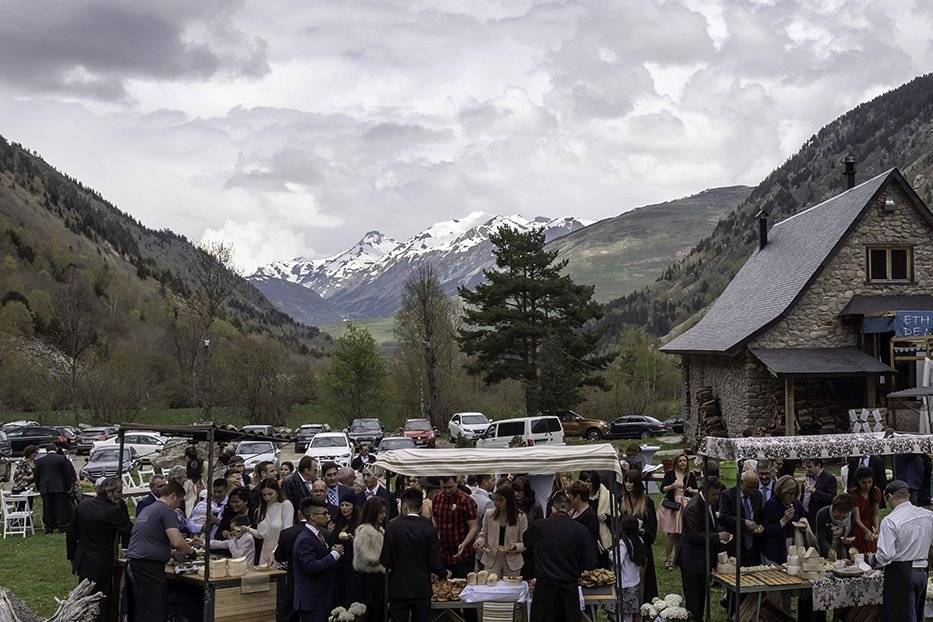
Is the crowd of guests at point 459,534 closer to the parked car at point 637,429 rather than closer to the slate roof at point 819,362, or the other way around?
the slate roof at point 819,362

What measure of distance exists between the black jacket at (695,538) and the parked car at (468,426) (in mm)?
30772

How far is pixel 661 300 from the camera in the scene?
13938 cm

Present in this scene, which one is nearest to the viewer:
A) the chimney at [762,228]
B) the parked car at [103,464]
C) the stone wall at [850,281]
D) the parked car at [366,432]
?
the parked car at [103,464]

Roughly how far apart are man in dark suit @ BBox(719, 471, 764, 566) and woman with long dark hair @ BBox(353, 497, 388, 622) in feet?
13.4

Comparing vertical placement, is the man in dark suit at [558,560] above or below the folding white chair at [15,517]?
above

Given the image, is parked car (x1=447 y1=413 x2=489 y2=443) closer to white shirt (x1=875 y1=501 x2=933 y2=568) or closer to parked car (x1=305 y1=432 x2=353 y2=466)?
parked car (x1=305 y1=432 x2=353 y2=466)

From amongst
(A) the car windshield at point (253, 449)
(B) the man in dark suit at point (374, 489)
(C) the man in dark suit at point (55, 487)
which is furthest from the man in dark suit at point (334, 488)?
(A) the car windshield at point (253, 449)

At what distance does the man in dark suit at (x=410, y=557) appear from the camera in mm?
9750

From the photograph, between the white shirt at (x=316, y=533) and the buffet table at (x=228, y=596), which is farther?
the buffet table at (x=228, y=596)

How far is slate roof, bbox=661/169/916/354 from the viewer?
29281 millimetres

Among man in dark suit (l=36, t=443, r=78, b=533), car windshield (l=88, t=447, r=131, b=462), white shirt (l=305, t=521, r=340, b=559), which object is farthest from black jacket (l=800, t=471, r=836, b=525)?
car windshield (l=88, t=447, r=131, b=462)

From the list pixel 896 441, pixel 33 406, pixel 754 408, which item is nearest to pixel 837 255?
pixel 754 408

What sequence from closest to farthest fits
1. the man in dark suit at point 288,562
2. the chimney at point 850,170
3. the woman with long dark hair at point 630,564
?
the man in dark suit at point 288,562 < the woman with long dark hair at point 630,564 < the chimney at point 850,170

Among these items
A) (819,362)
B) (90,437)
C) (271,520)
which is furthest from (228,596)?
(90,437)
